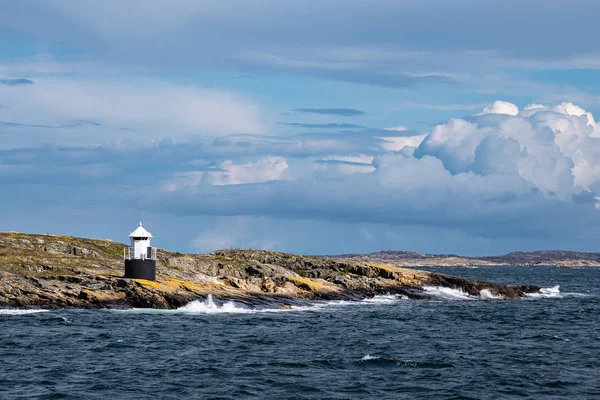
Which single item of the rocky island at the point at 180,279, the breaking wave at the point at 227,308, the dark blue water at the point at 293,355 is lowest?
the dark blue water at the point at 293,355

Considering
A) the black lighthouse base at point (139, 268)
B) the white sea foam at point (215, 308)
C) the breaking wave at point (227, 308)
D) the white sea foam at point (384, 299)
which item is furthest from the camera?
the white sea foam at point (384, 299)

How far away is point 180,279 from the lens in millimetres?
74062

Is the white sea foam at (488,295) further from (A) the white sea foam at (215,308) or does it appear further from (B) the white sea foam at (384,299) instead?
(A) the white sea foam at (215,308)

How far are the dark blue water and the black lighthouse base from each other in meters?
5.16

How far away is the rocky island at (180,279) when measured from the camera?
64.9 m

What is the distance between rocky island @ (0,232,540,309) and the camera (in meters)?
64.9

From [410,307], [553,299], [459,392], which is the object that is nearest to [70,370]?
[459,392]

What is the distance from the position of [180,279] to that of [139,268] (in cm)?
568

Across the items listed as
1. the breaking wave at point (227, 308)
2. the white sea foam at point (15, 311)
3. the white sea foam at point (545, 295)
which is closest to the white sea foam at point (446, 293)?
the white sea foam at point (545, 295)

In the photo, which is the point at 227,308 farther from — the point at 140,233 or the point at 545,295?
the point at 545,295

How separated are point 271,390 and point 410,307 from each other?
44657mm

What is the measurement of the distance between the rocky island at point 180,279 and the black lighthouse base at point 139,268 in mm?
1040

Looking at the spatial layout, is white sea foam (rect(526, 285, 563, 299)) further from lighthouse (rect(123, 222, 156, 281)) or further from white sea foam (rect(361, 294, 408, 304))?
lighthouse (rect(123, 222, 156, 281))

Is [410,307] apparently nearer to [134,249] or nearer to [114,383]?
[134,249]
